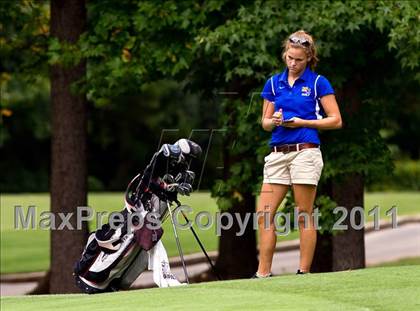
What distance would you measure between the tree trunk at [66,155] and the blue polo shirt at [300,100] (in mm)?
6605

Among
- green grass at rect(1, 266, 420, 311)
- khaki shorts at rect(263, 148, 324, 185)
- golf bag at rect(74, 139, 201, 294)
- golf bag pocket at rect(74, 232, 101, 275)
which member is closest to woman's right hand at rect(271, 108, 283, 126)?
khaki shorts at rect(263, 148, 324, 185)

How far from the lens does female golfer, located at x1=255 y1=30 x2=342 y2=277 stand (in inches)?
393

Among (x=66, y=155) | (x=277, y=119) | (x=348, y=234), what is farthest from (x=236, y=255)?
(x=277, y=119)

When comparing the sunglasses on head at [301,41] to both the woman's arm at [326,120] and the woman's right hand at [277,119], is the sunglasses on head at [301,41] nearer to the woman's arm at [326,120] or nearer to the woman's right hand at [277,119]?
the woman's arm at [326,120]

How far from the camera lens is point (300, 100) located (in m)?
10.0

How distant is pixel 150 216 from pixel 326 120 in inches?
66.3

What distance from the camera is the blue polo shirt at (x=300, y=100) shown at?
32.9 ft

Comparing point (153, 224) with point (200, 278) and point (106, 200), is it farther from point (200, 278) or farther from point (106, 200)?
point (106, 200)

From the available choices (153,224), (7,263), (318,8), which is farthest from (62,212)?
(7,263)

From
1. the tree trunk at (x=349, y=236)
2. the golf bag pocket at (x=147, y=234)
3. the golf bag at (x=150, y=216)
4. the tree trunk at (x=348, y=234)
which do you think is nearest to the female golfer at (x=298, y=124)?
the golf bag at (x=150, y=216)

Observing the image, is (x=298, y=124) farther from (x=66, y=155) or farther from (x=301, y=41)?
(x=66, y=155)

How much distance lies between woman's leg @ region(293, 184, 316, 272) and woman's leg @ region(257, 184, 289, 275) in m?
0.15

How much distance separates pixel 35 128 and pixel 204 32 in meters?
38.2

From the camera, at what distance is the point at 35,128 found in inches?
2045
